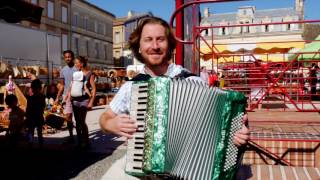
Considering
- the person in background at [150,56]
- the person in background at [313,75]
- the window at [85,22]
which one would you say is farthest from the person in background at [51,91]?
the window at [85,22]

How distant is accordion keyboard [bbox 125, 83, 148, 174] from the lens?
1758 mm

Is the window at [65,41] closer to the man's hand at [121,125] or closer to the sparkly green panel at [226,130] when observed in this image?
the man's hand at [121,125]

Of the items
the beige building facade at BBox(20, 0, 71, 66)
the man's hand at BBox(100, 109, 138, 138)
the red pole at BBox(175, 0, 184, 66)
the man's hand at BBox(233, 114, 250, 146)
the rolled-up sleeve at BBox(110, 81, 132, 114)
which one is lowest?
the man's hand at BBox(233, 114, 250, 146)

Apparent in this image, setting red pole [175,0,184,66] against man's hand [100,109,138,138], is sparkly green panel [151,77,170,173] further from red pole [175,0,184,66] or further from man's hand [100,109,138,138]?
red pole [175,0,184,66]

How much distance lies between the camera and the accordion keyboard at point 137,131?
1758 mm

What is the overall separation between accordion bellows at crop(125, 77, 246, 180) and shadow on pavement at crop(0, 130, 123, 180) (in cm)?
319

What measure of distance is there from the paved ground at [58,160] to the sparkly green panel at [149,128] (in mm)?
3104

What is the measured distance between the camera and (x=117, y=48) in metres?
55.6

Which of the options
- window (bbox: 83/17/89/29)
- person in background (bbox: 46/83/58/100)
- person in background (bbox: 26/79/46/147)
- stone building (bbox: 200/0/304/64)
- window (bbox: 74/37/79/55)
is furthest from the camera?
stone building (bbox: 200/0/304/64)

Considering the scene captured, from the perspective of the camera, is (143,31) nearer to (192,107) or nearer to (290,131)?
(192,107)

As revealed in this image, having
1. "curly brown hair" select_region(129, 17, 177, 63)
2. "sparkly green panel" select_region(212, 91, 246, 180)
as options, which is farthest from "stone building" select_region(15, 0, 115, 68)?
"sparkly green panel" select_region(212, 91, 246, 180)

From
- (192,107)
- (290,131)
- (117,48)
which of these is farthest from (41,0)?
(192,107)

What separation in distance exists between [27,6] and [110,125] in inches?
162

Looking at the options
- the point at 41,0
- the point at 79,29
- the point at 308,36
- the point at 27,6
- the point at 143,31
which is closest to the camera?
the point at 143,31
